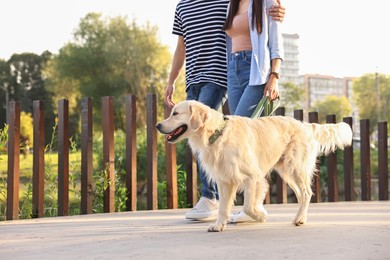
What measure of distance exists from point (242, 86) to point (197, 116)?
76cm

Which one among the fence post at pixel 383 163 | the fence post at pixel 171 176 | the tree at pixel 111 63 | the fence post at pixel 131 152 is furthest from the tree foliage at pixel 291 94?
the fence post at pixel 131 152

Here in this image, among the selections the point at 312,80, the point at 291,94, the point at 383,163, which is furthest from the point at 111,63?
the point at 312,80

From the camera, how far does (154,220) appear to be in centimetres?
489

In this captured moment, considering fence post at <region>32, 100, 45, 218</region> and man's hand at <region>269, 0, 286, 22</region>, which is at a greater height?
man's hand at <region>269, 0, 286, 22</region>

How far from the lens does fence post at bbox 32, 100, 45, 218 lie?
18.9 ft

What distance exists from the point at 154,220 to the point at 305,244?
183 cm

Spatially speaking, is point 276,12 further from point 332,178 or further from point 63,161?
point 332,178

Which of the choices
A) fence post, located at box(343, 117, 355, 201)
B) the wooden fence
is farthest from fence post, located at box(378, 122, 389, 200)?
the wooden fence

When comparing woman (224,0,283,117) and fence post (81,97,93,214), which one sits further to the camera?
fence post (81,97,93,214)

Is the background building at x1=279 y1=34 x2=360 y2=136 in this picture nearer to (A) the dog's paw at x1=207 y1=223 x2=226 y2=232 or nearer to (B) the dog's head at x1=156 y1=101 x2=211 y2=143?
(B) the dog's head at x1=156 y1=101 x2=211 y2=143

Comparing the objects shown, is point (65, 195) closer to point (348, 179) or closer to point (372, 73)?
point (348, 179)

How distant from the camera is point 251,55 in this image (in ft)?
15.0

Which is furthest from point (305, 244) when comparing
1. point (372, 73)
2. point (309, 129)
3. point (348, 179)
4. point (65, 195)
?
point (372, 73)

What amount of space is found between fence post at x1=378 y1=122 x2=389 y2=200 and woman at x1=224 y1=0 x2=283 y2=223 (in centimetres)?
380
